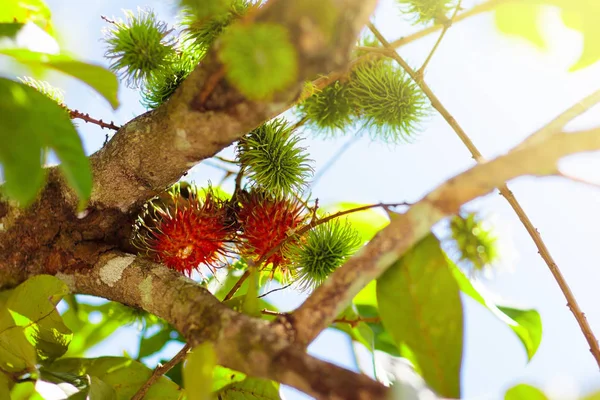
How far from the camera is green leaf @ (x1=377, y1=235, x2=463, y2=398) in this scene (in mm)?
564

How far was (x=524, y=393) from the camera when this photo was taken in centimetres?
52

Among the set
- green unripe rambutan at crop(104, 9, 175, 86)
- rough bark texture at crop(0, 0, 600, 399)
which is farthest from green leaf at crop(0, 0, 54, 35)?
rough bark texture at crop(0, 0, 600, 399)

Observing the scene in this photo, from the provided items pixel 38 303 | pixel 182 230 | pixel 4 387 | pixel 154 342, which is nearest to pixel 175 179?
pixel 182 230

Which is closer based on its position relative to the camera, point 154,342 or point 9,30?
point 9,30

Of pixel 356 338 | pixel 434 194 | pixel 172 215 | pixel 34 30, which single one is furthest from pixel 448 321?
pixel 34 30

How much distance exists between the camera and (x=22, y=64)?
543mm

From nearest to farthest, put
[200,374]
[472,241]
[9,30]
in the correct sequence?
[200,374]
[9,30]
[472,241]

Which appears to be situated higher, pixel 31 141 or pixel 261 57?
pixel 261 57

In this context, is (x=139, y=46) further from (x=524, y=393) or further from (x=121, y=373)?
(x=524, y=393)

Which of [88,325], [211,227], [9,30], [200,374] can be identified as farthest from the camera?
[88,325]

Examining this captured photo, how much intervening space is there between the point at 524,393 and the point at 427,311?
0.39ft

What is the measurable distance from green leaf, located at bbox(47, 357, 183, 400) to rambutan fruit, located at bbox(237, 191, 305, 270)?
0.80ft

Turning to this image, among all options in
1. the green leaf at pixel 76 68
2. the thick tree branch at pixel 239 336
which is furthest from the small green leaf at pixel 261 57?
the thick tree branch at pixel 239 336

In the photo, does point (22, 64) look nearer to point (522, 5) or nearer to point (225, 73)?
point (225, 73)
